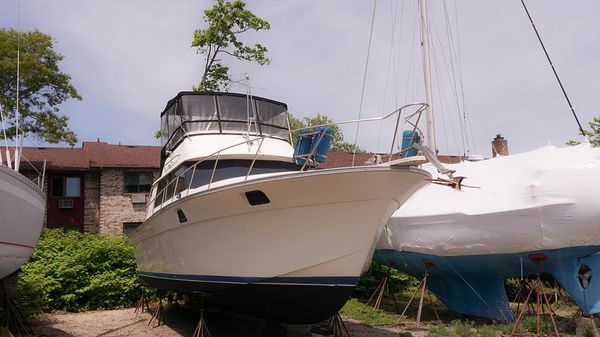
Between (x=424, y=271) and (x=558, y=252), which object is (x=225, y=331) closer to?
(x=424, y=271)

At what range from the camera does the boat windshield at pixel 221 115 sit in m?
9.59

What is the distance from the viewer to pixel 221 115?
973cm

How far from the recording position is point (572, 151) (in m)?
9.17

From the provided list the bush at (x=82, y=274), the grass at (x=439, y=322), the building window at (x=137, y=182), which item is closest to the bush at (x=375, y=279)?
the grass at (x=439, y=322)

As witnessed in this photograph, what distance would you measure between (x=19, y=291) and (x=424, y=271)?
28.1 feet

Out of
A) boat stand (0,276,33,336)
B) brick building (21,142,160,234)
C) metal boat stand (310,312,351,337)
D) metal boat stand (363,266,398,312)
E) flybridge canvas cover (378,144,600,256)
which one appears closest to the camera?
metal boat stand (310,312,351,337)

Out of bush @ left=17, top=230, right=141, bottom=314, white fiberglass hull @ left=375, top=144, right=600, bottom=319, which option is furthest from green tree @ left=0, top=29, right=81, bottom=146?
white fiberglass hull @ left=375, top=144, right=600, bottom=319

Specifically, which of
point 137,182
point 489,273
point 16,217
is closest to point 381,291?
point 489,273

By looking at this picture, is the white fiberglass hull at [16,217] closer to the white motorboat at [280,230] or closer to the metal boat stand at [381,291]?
the white motorboat at [280,230]

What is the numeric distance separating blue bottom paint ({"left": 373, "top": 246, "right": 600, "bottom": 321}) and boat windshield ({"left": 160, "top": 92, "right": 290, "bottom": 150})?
4.19m

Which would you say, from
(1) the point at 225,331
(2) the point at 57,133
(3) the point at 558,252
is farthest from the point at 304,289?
(2) the point at 57,133

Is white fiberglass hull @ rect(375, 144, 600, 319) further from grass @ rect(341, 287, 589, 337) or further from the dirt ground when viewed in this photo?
the dirt ground

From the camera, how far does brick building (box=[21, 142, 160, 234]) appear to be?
2011 centimetres

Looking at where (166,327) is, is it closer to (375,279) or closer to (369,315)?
(369,315)
